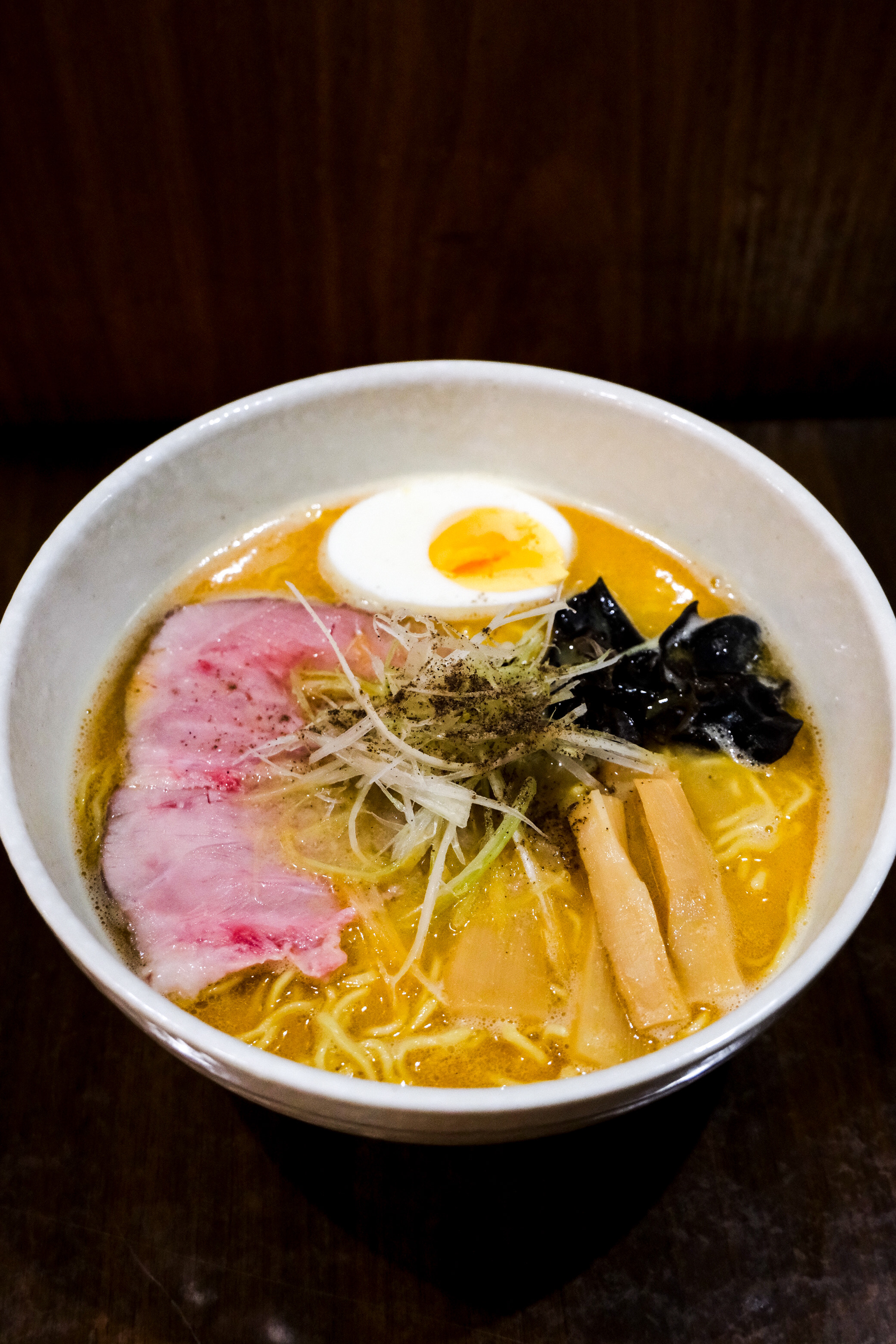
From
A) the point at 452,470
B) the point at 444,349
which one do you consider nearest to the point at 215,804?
the point at 452,470

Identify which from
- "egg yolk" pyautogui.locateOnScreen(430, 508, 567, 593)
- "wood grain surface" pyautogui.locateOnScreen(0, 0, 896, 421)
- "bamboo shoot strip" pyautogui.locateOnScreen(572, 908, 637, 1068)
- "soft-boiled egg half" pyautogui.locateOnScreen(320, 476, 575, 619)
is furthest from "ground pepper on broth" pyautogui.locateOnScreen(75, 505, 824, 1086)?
"wood grain surface" pyautogui.locateOnScreen(0, 0, 896, 421)

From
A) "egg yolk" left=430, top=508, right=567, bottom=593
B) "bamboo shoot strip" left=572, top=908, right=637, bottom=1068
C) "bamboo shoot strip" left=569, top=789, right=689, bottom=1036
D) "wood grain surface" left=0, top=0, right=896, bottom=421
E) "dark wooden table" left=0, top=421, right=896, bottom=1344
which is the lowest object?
"dark wooden table" left=0, top=421, right=896, bottom=1344

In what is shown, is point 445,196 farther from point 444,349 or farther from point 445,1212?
point 445,1212

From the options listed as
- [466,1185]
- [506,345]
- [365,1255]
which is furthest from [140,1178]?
Answer: [506,345]

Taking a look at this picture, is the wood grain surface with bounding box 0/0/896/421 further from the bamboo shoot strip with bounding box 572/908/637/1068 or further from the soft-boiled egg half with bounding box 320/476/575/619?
the bamboo shoot strip with bounding box 572/908/637/1068

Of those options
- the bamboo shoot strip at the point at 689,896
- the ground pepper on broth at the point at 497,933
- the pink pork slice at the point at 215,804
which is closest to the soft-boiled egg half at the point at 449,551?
the pink pork slice at the point at 215,804

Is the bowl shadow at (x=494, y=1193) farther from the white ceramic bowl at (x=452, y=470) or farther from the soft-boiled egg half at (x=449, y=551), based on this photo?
the soft-boiled egg half at (x=449, y=551)
